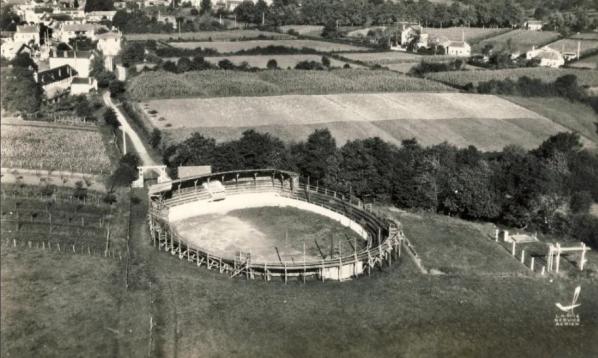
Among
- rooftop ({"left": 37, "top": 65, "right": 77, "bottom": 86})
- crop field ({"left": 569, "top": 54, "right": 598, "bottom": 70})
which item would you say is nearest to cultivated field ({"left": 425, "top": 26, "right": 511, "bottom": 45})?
crop field ({"left": 569, "top": 54, "right": 598, "bottom": 70})

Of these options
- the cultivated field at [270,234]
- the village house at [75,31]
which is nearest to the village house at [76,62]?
the village house at [75,31]

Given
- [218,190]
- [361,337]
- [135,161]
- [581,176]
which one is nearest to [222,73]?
[135,161]

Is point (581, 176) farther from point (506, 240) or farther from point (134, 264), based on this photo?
point (134, 264)

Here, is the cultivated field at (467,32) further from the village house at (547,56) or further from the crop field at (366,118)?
the crop field at (366,118)

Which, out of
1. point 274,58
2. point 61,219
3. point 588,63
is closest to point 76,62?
point 274,58

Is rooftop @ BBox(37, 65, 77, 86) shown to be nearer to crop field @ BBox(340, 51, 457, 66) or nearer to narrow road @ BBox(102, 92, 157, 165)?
narrow road @ BBox(102, 92, 157, 165)

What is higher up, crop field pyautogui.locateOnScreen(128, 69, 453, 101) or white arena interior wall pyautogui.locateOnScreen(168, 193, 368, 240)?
crop field pyautogui.locateOnScreen(128, 69, 453, 101)
